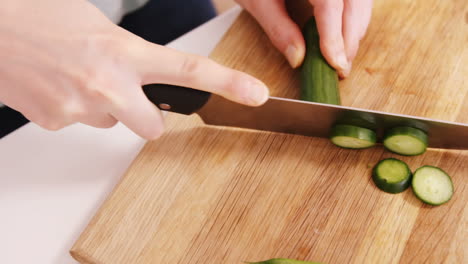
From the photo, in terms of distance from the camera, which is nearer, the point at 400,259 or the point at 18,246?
the point at 400,259

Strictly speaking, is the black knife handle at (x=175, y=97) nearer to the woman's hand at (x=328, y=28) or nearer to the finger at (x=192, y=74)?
the finger at (x=192, y=74)

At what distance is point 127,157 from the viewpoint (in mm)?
1843

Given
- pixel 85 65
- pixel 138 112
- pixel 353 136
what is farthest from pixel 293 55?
pixel 85 65

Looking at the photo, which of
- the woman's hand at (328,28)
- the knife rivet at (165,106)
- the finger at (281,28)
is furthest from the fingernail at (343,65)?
the knife rivet at (165,106)

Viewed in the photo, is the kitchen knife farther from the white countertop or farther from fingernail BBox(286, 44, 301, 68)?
the white countertop

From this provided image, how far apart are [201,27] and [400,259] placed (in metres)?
1.23

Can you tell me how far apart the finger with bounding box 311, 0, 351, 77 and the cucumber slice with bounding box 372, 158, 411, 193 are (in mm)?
373

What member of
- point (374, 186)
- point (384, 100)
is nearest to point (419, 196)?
point (374, 186)

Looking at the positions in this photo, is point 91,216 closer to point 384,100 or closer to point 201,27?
point 201,27

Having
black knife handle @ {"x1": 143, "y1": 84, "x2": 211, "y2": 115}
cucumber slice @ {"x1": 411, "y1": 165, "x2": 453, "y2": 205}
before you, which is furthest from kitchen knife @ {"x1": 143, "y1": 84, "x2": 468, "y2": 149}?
cucumber slice @ {"x1": 411, "y1": 165, "x2": 453, "y2": 205}

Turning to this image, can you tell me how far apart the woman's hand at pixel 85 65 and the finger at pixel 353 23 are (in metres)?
0.48

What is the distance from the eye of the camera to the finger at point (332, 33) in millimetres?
1741

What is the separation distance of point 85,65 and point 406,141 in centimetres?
99

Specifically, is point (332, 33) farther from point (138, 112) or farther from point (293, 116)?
point (138, 112)
